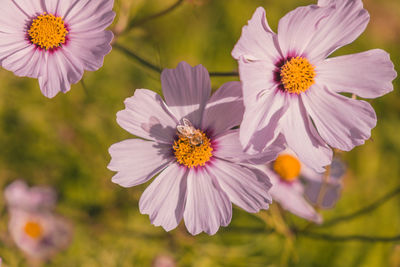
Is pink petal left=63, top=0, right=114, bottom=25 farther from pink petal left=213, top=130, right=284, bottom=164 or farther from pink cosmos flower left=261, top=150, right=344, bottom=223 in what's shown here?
pink cosmos flower left=261, top=150, right=344, bottom=223

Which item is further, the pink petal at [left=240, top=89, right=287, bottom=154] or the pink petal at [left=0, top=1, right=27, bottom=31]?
the pink petal at [left=0, top=1, right=27, bottom=31]

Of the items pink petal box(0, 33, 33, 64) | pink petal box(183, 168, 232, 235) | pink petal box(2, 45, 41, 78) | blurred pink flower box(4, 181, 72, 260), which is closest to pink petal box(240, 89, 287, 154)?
pink petal box(183, 168, 232, 235)

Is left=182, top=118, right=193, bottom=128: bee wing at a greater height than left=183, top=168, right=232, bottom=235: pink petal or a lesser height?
greater

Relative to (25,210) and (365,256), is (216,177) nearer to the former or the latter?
(25,210)

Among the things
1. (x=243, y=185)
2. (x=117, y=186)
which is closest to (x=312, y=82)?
(x=243, y=185)

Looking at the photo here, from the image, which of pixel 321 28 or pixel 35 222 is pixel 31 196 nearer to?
pixel 35 222

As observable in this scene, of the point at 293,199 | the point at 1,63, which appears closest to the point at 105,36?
the point at 1,63

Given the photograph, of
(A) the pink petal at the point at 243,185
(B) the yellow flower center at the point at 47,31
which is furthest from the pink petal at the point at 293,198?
(B) the yellow flower center at the point at 47,31
